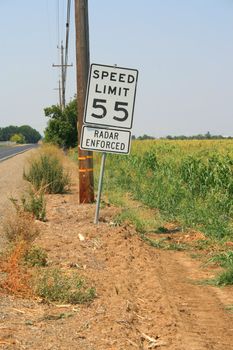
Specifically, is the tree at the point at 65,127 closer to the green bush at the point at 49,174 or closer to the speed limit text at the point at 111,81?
the green bush at the point at 49,174

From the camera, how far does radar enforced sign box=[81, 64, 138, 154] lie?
467 inches

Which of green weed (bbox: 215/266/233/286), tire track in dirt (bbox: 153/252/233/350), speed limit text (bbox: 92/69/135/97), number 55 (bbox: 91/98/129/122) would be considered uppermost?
speed limit text (bbox: 92/69/135/97)

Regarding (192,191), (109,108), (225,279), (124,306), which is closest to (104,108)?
(109,108)

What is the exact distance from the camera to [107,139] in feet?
39.4

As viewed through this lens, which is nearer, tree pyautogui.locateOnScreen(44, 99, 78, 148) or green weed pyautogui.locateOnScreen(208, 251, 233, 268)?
green weed pyautogui.locateOnScreen(208, 251, 233, 268)

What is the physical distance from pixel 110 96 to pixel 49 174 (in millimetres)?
8987

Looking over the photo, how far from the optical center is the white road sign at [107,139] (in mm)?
12008

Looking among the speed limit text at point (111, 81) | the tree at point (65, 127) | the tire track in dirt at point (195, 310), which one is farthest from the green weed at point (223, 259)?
the tree at point (65, 127)

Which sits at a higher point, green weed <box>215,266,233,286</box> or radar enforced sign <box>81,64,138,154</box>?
radar enforced sign <box>81,64,138,154</box>

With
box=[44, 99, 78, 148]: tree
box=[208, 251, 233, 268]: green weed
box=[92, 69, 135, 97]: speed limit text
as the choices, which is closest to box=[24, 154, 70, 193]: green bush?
box=[92, 69, 135, 97]: speed limit text

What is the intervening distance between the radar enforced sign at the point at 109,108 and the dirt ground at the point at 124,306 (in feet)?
5.44

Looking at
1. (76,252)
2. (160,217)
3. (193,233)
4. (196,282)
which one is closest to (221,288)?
(196,282)

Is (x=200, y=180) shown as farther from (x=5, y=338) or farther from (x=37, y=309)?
(x=5, y=338)

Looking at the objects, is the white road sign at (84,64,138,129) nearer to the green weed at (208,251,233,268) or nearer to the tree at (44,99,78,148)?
the green weed at (208,251,233,268)
